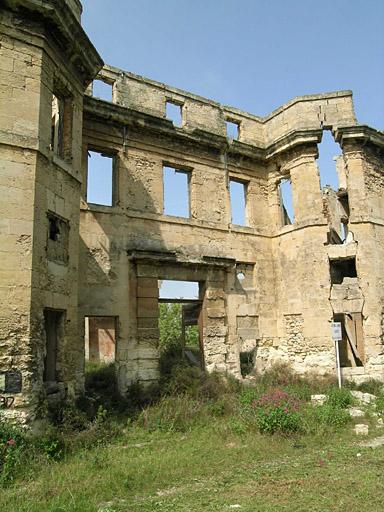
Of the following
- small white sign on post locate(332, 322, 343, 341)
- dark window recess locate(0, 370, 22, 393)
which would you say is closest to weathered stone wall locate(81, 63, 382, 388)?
small white sign on post locate(332, 322, 343, 341)

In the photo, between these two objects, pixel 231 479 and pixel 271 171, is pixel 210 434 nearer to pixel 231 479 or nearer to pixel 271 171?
pixel 231 479

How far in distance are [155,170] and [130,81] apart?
101 inches

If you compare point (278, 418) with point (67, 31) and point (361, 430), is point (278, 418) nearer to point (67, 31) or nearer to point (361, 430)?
point (361, 430)

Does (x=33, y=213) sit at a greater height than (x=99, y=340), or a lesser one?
greater

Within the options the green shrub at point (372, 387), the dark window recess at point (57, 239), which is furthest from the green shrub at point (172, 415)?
the green shrub at point (372, 387)

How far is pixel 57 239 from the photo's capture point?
27.3ft

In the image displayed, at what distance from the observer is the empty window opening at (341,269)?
13406mm

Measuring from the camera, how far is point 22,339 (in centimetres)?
680

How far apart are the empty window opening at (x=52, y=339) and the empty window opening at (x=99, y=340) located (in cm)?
1013

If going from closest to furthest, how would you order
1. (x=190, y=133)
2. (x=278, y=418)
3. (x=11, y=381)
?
1. (x=11, y=381)
2. (x=278, y=418)
3. (x=190, y=133)

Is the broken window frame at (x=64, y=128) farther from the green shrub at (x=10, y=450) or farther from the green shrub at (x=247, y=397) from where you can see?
the green shrub at (x=247, y=397)

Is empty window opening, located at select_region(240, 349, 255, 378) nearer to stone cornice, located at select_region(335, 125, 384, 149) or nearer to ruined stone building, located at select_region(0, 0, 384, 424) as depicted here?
ruined stone building, located at select_region(0, 0, 384, 424)

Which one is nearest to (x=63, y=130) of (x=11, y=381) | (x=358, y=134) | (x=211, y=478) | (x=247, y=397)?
(x=11, y=381)

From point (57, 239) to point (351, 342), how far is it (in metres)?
9.73
